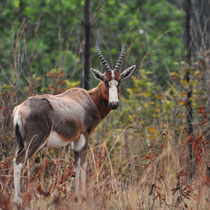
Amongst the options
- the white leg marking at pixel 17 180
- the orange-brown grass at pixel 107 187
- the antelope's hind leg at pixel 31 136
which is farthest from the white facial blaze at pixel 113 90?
the white leg marking at pixel 17 180

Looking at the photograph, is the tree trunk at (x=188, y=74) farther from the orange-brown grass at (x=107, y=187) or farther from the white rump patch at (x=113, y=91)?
the white rump patch at (x=113, y=91)

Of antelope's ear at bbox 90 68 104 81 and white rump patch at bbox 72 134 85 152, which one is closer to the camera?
white rump patch at bbox 72 134 85 152

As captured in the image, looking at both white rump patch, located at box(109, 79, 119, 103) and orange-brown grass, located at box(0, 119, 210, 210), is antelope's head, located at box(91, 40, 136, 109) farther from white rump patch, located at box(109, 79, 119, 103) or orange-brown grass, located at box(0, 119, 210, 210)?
orange-brown grass, located at box(0, 119, 210, 210)

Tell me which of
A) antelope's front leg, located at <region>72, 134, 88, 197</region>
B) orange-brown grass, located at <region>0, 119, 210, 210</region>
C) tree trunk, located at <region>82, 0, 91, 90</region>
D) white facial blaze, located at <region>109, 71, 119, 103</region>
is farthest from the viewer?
tree trunk, located at <region>82, 0, 91, 90</region>

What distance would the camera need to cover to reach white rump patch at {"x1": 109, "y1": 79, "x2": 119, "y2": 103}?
25.1ft

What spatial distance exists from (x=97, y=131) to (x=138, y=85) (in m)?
1.35

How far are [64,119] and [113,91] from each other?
Result: 1055 millimetres

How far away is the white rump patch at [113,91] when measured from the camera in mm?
7655

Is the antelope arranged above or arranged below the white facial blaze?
below

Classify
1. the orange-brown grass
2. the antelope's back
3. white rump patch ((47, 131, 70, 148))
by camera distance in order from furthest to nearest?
white rump patch ((47, 131, 70, 148)) < the antelope's back < the orange-brown grass

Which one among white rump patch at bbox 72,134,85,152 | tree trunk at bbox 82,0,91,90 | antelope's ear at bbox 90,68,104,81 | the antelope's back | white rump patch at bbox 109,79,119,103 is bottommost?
white rump patch at bbox 72,134,85,152

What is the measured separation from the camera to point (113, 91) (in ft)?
25.6

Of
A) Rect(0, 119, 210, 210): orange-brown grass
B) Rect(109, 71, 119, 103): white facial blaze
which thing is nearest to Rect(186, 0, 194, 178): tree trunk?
Rect(0, 119, 210, 210): orange-brown grass

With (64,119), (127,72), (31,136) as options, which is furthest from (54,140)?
(127,72)
